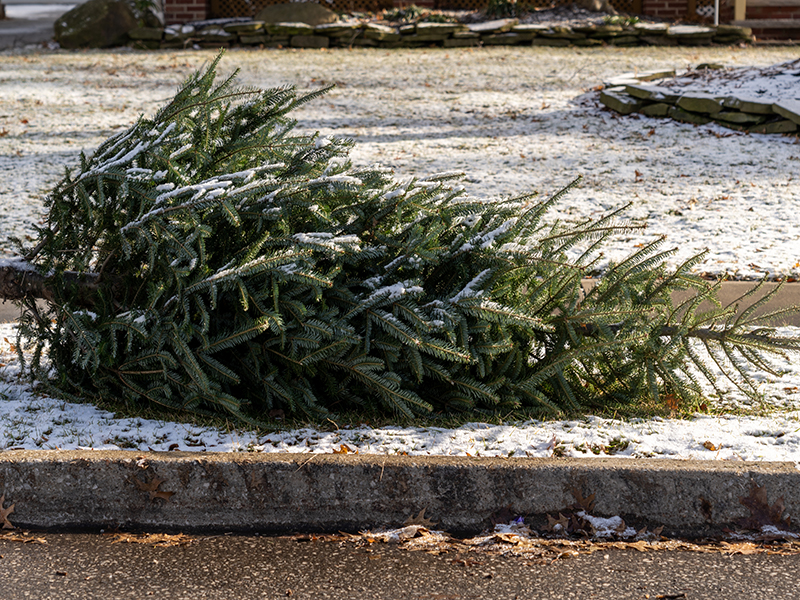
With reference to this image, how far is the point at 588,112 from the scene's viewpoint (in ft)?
40.1

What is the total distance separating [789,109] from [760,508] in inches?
344

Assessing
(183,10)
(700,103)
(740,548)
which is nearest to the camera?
(740,548)

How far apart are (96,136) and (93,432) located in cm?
841

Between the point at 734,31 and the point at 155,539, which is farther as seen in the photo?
the point at 734,31


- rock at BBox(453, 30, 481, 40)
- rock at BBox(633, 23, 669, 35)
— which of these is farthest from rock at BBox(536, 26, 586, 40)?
rock at BBox(453, 30, 481, 40)

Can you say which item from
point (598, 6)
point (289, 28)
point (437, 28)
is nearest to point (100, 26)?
point (289, 28)

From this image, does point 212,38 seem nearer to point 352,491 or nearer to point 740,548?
point 352,491

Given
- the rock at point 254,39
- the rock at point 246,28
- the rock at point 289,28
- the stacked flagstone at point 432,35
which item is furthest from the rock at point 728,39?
the rock at point 246,28

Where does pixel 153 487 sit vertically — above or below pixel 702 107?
below

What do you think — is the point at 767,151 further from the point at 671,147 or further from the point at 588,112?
the point at 588,112

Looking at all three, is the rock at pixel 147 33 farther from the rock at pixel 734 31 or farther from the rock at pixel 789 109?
the rock at pixel 789 109

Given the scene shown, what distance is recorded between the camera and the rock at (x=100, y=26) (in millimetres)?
17672

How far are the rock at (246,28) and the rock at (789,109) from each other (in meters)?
10.9

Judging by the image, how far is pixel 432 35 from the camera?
57.0 ft
